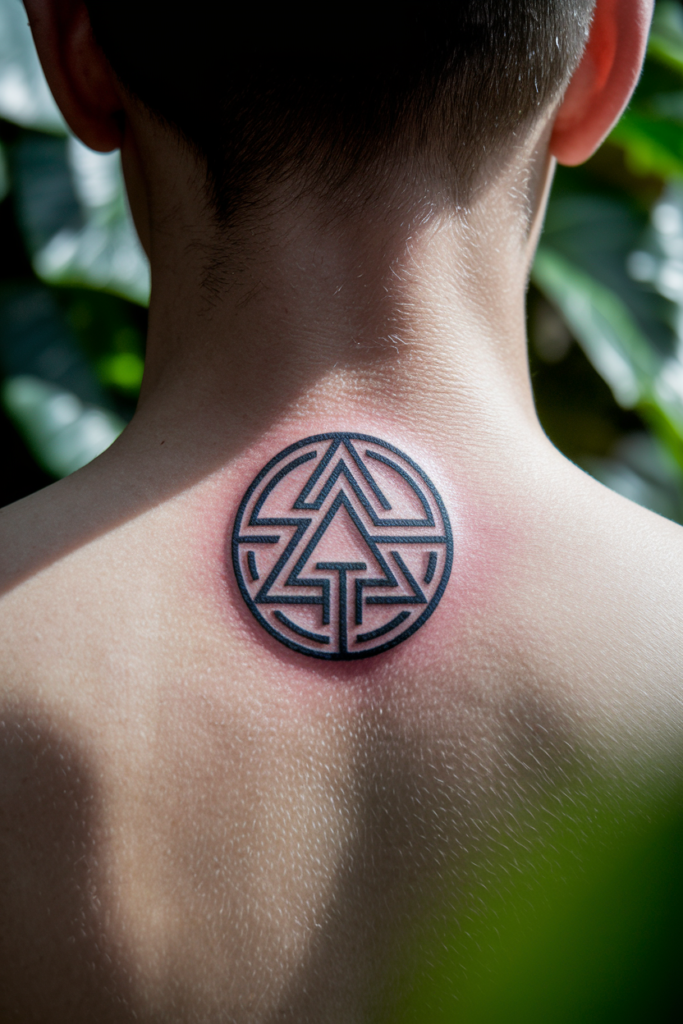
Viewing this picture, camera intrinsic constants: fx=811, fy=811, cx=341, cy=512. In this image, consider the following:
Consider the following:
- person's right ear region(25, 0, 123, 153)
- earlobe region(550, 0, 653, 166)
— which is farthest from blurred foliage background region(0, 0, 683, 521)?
earlobe region(550, 0, 653, 166)

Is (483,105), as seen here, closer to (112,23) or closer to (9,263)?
(112,23)

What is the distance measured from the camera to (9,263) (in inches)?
115

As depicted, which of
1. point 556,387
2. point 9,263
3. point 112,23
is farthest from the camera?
point 556,387

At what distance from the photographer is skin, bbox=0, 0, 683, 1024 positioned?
2.62 feet

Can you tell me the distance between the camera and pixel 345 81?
892 millimetres

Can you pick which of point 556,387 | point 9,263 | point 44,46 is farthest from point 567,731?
point 556,387

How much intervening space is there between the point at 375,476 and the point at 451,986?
51 centimetres

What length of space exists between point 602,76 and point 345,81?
1.47 feet

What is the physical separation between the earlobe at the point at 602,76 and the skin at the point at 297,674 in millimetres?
191

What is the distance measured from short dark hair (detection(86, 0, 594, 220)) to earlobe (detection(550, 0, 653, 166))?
128 mm

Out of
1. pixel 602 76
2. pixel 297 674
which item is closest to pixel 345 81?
pixel 602 76

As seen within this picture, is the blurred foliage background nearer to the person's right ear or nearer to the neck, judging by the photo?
the person's right ear

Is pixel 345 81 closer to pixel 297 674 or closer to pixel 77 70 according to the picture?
pixel 77 70

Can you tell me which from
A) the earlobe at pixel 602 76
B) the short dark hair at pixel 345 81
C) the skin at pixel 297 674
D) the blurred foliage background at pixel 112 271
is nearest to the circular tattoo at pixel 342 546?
the skin at pixel 297 674
